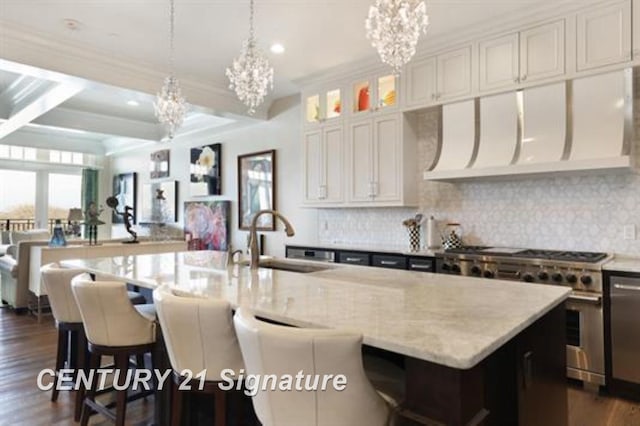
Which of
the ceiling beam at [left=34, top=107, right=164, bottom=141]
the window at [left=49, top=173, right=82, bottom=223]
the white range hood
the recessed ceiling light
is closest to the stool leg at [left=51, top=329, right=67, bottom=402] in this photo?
the recessed ceiling light

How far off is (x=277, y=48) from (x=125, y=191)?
21.4 feet

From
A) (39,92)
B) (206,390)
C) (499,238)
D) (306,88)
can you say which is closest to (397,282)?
(206,390)

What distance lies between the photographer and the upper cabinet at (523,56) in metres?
3.24

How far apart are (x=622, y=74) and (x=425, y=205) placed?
6.66ft

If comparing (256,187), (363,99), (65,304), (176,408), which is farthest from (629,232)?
(256,187)

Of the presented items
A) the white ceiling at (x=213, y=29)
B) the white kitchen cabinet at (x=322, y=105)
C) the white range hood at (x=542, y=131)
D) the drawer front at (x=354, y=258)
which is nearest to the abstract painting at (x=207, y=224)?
the white ceiling at (x=213, y=29)

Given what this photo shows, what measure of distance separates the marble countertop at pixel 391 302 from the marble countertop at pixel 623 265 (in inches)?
51.9

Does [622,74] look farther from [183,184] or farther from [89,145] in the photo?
[89,145]

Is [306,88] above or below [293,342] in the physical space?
above

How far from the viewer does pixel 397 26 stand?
2238 millimetres

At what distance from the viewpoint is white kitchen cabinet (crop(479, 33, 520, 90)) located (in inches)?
136

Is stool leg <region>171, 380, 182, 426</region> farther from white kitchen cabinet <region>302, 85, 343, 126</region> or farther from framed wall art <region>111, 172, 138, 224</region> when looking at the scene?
framed wall art <region>111, 172, 138, 224</region>

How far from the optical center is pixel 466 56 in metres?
3.73

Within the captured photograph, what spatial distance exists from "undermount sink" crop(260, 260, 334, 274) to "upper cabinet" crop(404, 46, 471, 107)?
222 cm
